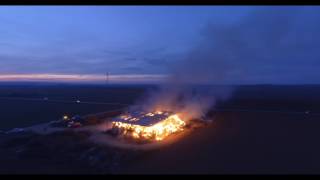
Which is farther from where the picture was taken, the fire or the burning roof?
the burning roof

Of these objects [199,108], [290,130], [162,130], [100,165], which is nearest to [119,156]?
[100,165]

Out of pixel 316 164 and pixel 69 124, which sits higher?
pixel 69 124

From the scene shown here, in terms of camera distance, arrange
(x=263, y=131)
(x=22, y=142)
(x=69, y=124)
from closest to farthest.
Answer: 1. (x=22, y=142)
2. (x=263, y=131)
3. (x=69, y=124)

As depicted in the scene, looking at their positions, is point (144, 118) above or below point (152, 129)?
above

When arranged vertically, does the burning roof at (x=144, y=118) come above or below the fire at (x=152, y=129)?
above

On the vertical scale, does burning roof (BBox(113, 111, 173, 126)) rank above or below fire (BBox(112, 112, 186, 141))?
above

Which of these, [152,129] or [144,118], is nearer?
[152,129]

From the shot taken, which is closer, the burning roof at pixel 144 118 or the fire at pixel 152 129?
the fire at pixel 152 129

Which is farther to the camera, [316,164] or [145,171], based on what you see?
[316,164]
